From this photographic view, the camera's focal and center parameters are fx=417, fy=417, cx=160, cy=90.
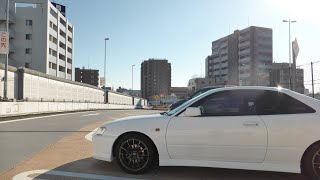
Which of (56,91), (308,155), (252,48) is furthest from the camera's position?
(252,48)

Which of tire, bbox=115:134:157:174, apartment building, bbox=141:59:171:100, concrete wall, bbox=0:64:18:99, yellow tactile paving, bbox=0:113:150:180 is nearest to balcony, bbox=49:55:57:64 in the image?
concrete wall, bbox=0:64:18:99

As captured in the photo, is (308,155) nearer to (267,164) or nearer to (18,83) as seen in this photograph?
(267,164)

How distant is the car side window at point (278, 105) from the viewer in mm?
6581

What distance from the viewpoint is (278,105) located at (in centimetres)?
668

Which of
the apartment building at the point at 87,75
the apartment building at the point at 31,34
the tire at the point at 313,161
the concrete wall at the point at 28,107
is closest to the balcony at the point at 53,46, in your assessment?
the apartment building at the point at 31,34

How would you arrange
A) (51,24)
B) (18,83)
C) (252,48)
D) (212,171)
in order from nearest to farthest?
(212,171) → (18,83) → (51,24) → (252,48)

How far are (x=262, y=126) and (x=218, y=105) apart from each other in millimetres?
792

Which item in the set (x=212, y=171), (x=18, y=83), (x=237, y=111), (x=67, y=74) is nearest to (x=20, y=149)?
(x=212, y=171)

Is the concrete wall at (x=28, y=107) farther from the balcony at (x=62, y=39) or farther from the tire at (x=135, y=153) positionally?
the balcony at (x=62, y=39)

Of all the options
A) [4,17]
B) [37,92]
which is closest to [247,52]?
[4,17]

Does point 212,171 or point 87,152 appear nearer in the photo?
point 212,171

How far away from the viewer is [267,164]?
21.2 ft

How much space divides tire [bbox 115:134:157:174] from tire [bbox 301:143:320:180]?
2.41 meters

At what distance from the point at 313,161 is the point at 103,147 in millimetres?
3408
